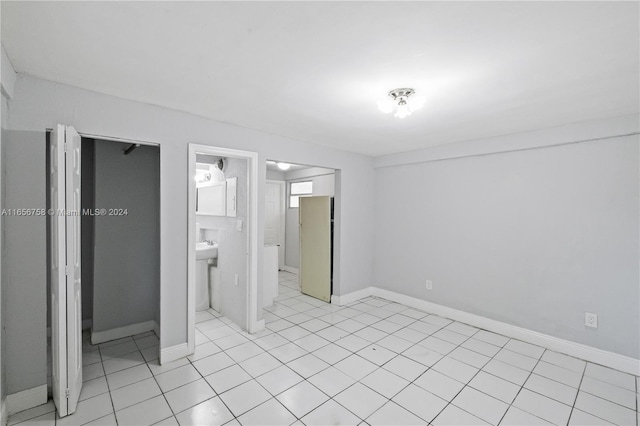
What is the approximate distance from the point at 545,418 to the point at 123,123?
13.4ft

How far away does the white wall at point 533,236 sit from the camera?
281 centimetres

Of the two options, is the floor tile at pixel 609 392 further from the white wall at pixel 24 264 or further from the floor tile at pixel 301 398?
the white wall at pixel 24 264

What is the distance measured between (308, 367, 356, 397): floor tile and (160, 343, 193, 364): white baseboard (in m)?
1.32

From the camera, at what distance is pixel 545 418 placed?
2.09 m

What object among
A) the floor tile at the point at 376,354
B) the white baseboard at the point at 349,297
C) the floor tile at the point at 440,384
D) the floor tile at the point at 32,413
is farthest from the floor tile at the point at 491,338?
the floor tile at the point at 32,413

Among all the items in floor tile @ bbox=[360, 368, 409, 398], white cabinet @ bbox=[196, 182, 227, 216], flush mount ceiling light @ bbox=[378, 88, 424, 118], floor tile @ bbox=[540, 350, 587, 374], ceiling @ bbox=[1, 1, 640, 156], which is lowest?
floor tile @ bbox=[540, 350, 587, 374]

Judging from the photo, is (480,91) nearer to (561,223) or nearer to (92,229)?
(561,223)

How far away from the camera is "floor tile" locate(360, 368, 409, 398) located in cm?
238

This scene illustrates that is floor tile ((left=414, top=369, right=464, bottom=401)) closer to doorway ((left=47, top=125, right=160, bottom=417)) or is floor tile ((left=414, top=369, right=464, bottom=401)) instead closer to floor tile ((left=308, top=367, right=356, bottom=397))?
floor tile ((left=308, top=367, right=356, bottom=397))

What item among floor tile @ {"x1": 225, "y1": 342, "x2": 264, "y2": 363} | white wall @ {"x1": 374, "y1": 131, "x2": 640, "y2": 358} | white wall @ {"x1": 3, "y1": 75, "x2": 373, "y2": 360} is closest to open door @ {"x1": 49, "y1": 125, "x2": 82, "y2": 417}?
white wall @ {"x1": 3, "y1": 75, "x2": 373, "y2": 360}

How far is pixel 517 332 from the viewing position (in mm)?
3410

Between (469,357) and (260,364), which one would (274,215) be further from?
(469,357)

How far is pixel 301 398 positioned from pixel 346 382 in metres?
0.43

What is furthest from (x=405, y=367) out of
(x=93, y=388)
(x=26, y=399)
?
(x=26, y=399)
